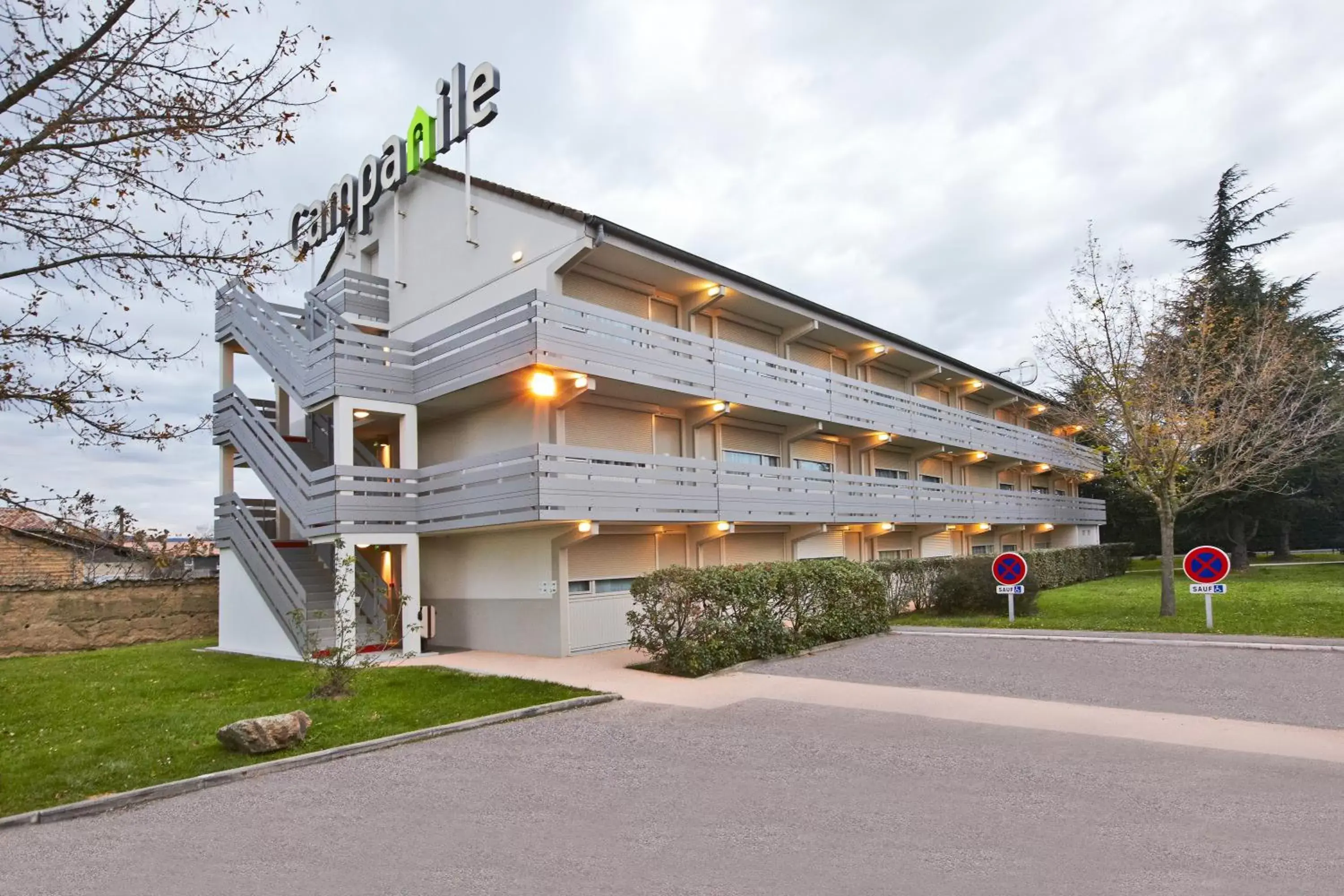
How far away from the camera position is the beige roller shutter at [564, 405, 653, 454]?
56.9 feet

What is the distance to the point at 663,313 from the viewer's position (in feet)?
64.9

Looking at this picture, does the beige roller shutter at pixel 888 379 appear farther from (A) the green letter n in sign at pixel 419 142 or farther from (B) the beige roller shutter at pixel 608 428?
(A) the green letter n in sign at pixel 419 142

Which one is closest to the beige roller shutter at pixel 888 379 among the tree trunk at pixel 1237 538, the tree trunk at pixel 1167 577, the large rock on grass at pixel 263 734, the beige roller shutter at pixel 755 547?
the beige roller shutter at pixel 755 547

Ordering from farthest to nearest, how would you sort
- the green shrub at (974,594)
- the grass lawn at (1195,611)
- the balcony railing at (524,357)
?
the green shrub at (974,594)
the grass lawn at (1195,611)
the balcony railing at (524,357)

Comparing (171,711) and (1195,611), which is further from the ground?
(171,711)

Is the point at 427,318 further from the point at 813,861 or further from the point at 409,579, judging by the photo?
the point at 813,861

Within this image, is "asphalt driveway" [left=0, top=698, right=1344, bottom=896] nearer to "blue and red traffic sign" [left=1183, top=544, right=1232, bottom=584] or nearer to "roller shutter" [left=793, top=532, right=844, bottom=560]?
"blue and red traffic sign" [left=1183, top=544, right=1232, bottom=584]

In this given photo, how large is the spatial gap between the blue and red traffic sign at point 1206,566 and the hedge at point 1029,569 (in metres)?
5.89

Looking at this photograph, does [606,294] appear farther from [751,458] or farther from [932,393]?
[932,393]

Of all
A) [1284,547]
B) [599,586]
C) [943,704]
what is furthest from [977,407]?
[943,704]

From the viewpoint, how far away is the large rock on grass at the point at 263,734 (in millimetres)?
8508

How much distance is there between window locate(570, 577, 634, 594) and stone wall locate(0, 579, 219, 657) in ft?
41.4

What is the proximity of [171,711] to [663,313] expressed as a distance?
1286 cm

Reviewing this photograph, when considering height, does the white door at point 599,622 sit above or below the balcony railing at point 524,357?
below
